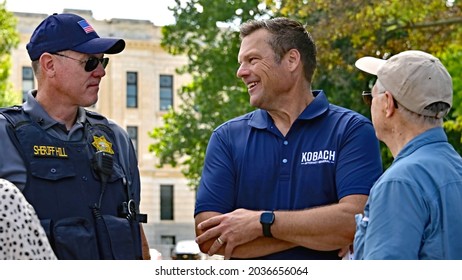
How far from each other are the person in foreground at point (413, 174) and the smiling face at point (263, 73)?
4.11 ft

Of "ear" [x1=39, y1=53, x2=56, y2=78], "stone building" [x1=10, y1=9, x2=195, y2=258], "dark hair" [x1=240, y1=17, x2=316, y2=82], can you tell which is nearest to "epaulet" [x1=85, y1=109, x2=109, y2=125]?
"ear" [x1=39, y1=53, x2=56, y2=78]

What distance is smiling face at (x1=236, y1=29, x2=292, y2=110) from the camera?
5941mm

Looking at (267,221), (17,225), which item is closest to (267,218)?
(267,221)

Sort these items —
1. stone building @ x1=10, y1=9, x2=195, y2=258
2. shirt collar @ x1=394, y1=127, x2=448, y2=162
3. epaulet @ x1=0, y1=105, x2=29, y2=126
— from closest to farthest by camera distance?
shirt collar @ x1=394, y1=127, x2=448, y2=162, epaulet @ x1=0, y1=105, x2=29, y2=126, stone building @ x1=10, y1=9, x2=195, y2=258

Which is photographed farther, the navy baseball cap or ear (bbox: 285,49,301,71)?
ear (bbox: 285,49,301,71)

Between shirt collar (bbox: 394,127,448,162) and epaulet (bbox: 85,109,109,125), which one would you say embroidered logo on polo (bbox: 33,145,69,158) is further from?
shirt collar (bbox: 394,127,448,162)

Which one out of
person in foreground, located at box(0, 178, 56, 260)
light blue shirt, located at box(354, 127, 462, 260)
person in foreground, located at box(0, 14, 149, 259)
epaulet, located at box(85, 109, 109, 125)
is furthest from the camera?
epaulet, located at box(85, 109, 109, 125)

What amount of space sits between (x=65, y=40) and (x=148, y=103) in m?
65.4

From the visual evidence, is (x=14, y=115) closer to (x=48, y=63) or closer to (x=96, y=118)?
(x=48, y=63)

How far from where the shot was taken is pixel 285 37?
238 inches

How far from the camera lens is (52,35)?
571cm

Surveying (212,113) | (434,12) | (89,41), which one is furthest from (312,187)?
(212,113)
